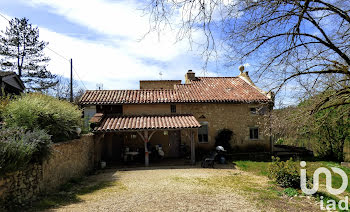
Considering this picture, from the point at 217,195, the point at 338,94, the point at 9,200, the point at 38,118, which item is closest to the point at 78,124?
the point at 38,118

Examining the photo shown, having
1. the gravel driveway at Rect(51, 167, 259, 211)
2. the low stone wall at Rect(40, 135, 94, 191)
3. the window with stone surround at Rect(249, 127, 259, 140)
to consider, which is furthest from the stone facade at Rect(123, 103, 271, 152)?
the gravel driveway at Rect(51, 167, 259, 211)

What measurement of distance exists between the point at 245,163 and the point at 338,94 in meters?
7.83

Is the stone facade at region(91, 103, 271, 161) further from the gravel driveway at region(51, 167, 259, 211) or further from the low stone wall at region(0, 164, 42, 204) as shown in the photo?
the low stone wall at region(0, 164, 42, 204)

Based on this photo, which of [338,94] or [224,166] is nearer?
[338,94]

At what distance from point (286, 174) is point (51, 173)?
314 inches

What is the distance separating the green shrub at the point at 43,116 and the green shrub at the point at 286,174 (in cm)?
805

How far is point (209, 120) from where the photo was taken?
51.1 ft

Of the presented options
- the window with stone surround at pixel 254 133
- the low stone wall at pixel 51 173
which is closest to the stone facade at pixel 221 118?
the window with stone surround at pixel 254 133

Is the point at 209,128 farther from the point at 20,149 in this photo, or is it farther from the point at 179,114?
the point at 20,149

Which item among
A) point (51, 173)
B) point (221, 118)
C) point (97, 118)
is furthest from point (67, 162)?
point (221, 118)

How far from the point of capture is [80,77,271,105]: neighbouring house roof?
15052 mm

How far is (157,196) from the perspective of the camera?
7184 mm

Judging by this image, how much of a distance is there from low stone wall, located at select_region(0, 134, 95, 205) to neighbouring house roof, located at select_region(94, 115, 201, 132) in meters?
1.48

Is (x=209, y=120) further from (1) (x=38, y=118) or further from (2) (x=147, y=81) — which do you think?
(1) (x=38, y=118)
